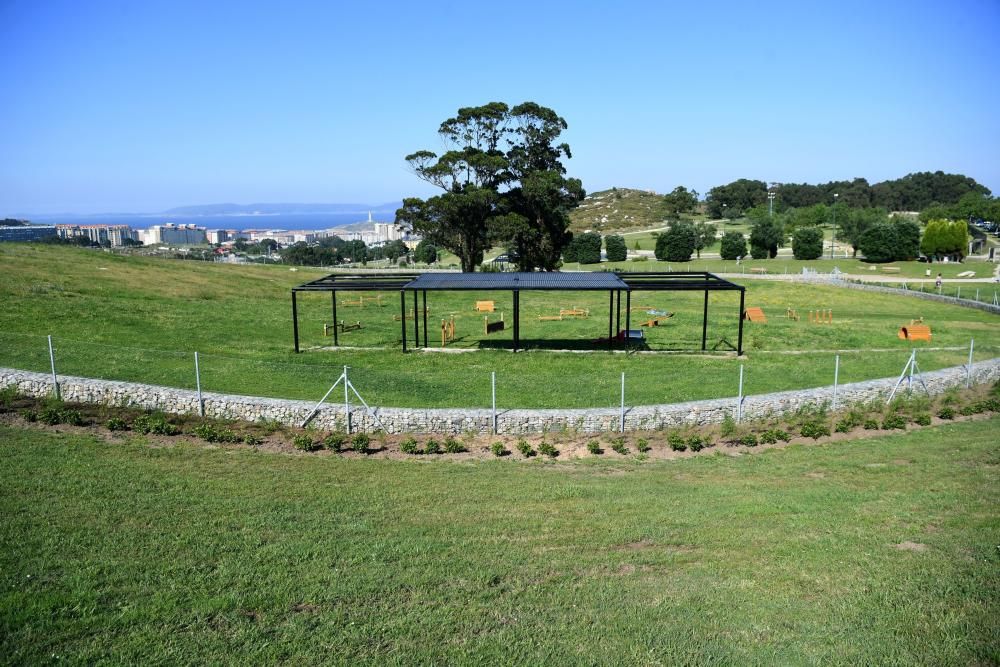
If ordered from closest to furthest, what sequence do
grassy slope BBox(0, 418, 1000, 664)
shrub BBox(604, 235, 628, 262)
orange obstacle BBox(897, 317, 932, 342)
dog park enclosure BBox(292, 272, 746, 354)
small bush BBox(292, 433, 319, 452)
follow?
grassy slope BBox(0, 418, 1000, 664)
small bush BBox(292, 433, 319, 452)
dog park enclosure BBox(292, 272, 746, 354)
orange obstacle BBox(897, 317, 932, 342)
shrub BBox(604, 235, 628, 262)

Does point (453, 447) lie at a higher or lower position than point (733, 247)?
lower

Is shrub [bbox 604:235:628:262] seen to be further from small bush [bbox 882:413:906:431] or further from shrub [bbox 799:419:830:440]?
shrub [bbox 799:419:830:440]

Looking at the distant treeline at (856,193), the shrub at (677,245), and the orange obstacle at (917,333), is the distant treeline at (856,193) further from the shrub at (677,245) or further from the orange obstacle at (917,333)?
the orange obstacle at (917,333)

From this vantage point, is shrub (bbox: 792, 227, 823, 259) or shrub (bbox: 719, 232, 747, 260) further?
shrub (bbox: 719, 232, 747, 260)

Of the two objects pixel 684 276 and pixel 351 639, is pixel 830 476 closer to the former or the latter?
pixel 351 639

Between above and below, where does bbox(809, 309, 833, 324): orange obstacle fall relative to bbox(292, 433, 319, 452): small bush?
below

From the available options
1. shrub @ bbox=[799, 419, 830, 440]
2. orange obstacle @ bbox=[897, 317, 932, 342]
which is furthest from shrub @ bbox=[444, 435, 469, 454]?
orange obstacle @ bbox=[897, 317, 932, 342]

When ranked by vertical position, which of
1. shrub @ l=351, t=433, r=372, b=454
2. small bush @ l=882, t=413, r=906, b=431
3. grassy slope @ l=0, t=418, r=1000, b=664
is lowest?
small bush @ l=882, t=413, r=906, b=431

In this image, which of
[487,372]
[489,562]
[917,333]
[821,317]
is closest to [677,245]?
[821,317]

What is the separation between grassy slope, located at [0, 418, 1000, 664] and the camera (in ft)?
22.2

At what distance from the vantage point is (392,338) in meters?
27.1

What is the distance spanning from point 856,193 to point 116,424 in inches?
6248

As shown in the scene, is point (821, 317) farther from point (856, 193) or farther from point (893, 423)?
point (856, 193)

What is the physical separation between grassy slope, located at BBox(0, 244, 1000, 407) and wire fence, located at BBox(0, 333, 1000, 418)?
0.20 ft
